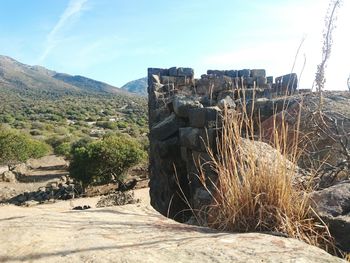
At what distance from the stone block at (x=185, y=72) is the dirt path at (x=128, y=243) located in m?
8.76

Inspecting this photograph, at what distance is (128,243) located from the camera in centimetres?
222

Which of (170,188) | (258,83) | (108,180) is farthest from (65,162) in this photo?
(170,188)

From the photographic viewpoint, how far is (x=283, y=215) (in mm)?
2658

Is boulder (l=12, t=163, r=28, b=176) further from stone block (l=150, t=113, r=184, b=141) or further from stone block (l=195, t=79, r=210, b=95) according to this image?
stone block (l=150, t=113, r=184, b=141)

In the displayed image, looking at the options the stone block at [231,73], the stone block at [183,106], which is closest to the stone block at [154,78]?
the stone block at [231,73]

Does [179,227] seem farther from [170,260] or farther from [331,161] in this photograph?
[331,161]

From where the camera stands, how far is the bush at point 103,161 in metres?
19.3

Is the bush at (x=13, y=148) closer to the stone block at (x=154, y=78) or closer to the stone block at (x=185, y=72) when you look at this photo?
the stone block at (x=185, y=72)

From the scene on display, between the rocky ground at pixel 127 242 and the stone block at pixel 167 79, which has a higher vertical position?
the stone block at pixel 167 79

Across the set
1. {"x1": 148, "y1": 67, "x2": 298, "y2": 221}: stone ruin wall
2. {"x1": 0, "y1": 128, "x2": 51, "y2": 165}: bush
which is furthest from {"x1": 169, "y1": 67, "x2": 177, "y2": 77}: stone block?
{"x1": 0, "y1": 128, "x2": 51, "y2": 165}: bush

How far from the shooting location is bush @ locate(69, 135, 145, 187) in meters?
19.3

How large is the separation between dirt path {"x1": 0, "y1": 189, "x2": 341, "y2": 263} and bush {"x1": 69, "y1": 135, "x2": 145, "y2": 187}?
658 inches

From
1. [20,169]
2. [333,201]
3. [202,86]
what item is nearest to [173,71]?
[202,86]

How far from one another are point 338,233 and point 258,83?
29.9 feet
